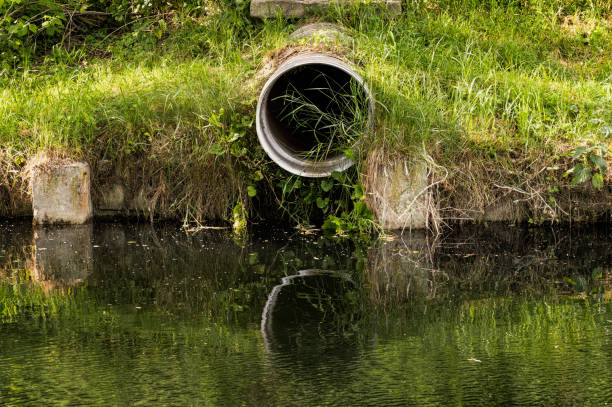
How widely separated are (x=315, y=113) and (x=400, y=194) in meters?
1.19

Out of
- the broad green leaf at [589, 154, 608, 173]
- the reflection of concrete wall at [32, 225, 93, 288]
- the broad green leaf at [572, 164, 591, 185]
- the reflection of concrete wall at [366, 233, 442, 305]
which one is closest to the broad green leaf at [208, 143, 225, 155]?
the reflection of concrete wall at [32, 225, 93, 288]

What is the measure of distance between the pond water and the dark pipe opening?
826mm

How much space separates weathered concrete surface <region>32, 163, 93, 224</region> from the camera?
21.2ft

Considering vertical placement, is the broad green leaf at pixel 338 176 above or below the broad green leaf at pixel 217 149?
below

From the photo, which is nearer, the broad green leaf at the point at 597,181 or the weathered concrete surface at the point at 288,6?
the broad green leaf at the point at 597,181

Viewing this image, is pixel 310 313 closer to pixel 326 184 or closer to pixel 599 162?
pixel 326 184

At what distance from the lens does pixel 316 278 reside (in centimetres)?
506

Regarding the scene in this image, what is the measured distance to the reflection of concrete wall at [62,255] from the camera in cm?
518

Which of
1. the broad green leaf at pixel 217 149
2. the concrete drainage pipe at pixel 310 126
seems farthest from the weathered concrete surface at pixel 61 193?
the concrete drainage pipe at pixel 310 126

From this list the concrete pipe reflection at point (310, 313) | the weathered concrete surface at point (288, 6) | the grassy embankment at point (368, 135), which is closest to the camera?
the concrete pipe reflection at point (310, 313)

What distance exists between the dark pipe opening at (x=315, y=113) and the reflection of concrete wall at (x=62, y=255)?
1699 millimetres

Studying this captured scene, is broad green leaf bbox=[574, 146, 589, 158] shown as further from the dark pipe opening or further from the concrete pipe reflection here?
the concrete pipe reflection

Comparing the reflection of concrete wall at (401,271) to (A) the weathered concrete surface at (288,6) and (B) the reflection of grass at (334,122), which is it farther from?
(A) the weathered concrete surface at (288,6)

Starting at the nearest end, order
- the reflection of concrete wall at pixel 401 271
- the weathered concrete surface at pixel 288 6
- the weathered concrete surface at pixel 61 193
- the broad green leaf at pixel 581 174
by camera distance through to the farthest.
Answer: the reflection of concrete wall at pixel 401 271 → the broad green leaf at pixel 581 174 → the weathered concrete surface at pixel 61 193 → the weathered concrete surface at pixel 288 6
